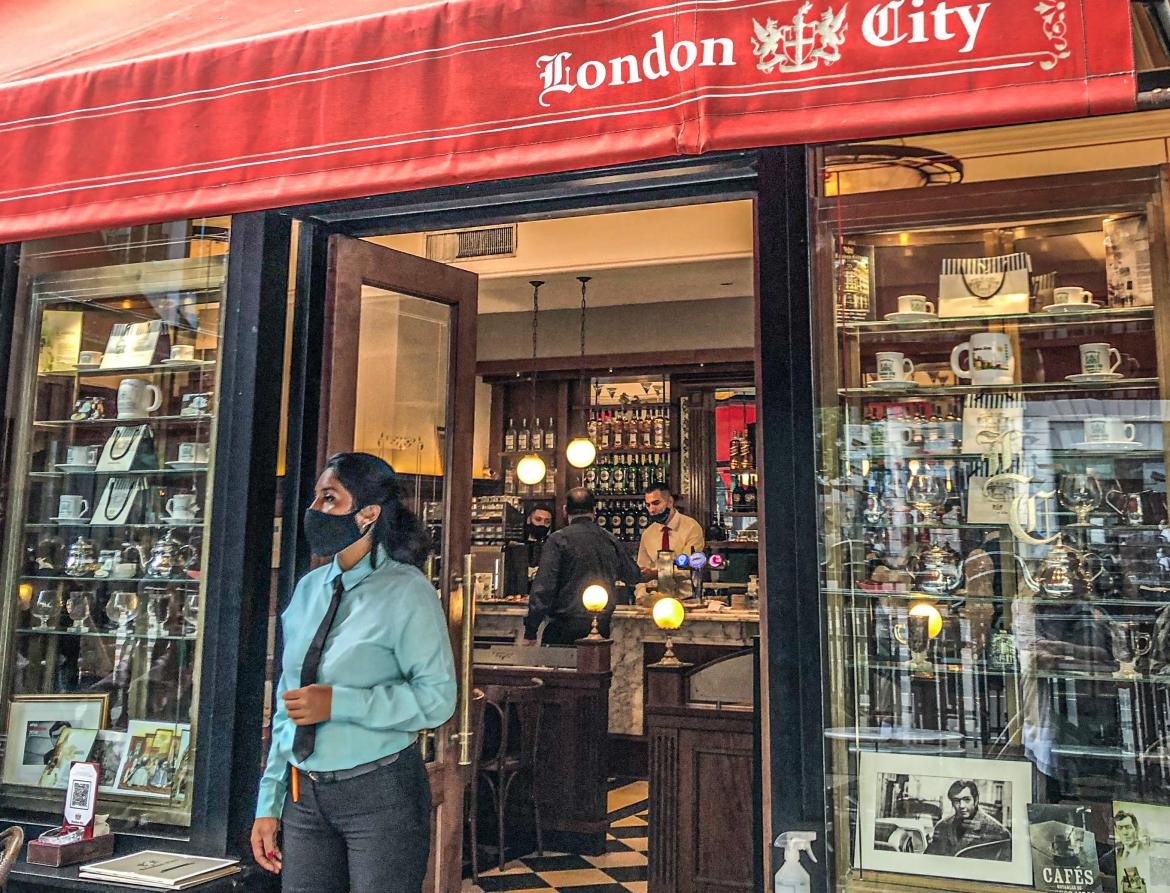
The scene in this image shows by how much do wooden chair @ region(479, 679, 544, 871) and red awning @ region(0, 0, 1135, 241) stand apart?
3.25m

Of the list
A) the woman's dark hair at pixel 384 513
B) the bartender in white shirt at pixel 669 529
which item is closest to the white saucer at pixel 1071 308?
the woman's dark hair at pixel 384 513

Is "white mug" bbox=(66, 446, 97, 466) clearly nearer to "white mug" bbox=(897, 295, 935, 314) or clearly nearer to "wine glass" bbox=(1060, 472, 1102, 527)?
"white mug" bbox=(897, 295, 935, 314)

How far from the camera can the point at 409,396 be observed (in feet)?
13.1

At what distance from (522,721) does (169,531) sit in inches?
108

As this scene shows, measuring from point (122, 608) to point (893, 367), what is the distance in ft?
9.52

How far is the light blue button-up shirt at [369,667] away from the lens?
270 centimetres

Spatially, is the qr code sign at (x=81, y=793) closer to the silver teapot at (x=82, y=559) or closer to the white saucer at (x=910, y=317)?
the silver teapot at (x=82, y=559)

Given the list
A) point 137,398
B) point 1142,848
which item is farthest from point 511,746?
point 1142,848

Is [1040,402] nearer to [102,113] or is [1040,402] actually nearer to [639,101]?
[639,101]

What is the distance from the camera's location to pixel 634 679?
7707mm

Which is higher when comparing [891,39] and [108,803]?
[891,39]

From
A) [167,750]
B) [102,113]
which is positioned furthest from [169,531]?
[102,113]

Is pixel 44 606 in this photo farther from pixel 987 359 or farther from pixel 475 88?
pixel 987 359

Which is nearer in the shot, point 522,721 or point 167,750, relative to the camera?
point 167,750
